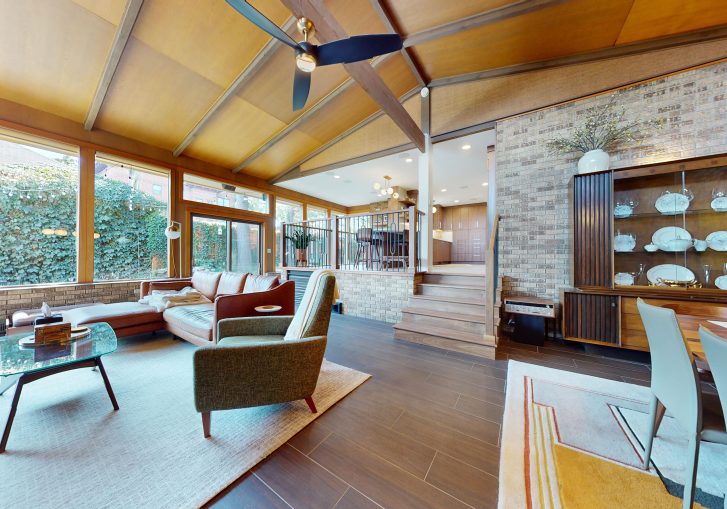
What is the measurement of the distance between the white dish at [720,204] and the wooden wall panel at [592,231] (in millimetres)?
984

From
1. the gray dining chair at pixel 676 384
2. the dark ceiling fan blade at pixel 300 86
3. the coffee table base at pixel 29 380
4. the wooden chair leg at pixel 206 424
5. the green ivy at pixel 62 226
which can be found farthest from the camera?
the green ivy at pixel 62 226

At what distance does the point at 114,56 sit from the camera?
3428 millimetres

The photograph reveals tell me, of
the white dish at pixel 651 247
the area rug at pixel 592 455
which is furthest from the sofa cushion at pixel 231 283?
the white dish at pixel 651 247

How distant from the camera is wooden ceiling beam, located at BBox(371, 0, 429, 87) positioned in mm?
3454

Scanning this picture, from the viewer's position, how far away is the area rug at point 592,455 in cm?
123

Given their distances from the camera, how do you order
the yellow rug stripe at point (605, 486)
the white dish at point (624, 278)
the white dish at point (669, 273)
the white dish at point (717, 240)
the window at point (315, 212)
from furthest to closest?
1. the window at point (315, 212)
2. the white dish at point (624, 278)
3. the white dish at point (669, 273)
4. the white dish at point (717, 240)
5. the yellow rug stripe at point (605, 486)

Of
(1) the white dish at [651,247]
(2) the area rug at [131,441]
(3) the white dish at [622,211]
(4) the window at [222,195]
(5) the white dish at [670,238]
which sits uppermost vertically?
(4) the window at [222,195]

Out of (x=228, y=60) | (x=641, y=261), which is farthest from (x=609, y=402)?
(x=228, y=60)

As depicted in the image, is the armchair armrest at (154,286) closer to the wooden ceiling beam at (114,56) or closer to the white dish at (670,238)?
the wooden ceiling beam at (114,56)

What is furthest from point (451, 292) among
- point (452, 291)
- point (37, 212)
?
point (37, 212)

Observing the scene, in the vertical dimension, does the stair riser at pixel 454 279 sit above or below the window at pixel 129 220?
below

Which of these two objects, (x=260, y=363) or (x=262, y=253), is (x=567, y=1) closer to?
(x=260, y=363)

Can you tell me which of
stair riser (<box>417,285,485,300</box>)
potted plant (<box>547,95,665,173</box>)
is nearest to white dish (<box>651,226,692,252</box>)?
potted plant (<box>547,95,665,173</box>)

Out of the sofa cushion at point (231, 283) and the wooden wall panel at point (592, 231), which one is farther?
the sofa cushion at point (231, 283)
